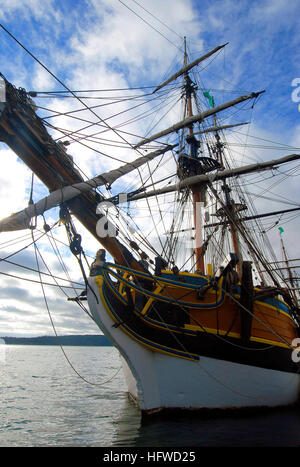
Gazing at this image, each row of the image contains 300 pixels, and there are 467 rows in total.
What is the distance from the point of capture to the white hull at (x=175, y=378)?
23.4ft

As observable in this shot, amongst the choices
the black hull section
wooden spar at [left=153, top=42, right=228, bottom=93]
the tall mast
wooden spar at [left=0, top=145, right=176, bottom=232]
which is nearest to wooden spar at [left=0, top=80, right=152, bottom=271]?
wooden spar at [left=0, top=145, right=176, bottom=232]

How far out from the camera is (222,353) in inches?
313

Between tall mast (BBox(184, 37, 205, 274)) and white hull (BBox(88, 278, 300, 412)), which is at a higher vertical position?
tall mast (BBox(184, 37, 205, 274))

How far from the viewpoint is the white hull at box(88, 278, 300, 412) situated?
7121 millimetres

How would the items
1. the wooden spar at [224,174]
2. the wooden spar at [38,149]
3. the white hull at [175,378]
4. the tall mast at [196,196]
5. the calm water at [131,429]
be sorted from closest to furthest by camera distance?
the calm water at [131,429]
the wooden spar at [38,149]
the white hull at [175,378]
the tall mast at [196,196]
the wooden spar at [224,174]

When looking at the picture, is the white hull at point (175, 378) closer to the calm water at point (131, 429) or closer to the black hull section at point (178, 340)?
the black hull section at point (178, 340)

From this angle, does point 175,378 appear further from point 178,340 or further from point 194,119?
point 194,119

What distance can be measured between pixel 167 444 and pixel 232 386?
299cm

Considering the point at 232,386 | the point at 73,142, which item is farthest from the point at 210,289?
the point at 73,142

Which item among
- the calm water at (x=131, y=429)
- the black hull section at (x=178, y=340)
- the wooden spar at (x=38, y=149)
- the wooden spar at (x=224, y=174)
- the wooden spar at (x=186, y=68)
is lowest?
the calm water at (x=131, y=429)

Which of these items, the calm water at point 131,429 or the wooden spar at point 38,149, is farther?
the wooden spar at point 38,149

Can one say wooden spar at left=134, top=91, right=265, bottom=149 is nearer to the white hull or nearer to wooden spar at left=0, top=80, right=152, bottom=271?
wooden spar at left=0, top=80, right=152, bottom=271

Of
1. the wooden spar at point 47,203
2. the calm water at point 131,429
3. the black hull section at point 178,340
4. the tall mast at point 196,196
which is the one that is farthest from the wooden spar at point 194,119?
the calm water at point 131,429

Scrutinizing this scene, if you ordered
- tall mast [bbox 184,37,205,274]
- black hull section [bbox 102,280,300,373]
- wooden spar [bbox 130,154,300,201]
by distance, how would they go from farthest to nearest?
wooden spar [bbox 130,154,300,201] → tall mast [bbox 184,37,205,274] → black hull section [bbox 102,280,300,373]
